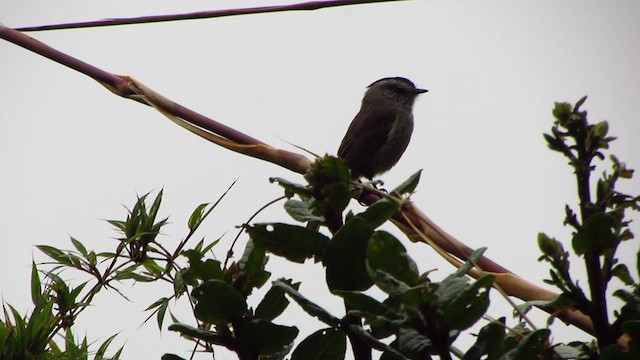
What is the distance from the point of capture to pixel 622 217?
73cm

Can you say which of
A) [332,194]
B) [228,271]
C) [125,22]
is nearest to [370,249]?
[332,194]

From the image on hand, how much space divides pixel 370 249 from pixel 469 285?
0.48 feet

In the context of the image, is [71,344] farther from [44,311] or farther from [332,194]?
[332,194]

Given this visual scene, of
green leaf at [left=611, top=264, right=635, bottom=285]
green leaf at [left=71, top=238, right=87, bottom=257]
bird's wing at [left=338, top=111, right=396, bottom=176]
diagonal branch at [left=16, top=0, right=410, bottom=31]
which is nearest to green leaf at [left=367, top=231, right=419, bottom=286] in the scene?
green leaf at [left=611, top=264, right=635, bottom=285]

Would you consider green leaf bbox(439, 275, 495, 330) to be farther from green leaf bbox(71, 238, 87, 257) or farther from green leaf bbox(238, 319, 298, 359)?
green leaf bbox(71, 238, 87, 257)

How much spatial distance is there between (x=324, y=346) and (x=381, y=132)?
556 centimetres

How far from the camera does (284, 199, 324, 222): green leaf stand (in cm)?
85

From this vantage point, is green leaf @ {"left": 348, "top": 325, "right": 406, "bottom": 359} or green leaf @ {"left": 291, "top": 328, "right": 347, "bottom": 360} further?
Result: green leaf @ {"left": 291, "top": 328, "right": 347, "bottom": 360}

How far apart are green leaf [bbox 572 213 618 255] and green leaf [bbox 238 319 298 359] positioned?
1.20 feet

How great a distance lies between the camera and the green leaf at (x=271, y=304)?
2.96 feet

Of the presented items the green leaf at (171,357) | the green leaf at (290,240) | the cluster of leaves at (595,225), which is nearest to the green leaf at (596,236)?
the cluster of leaves at (595,225)

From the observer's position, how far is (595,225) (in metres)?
0.71

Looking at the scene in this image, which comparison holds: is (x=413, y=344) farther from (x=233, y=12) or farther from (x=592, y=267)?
(x=233, y=12)

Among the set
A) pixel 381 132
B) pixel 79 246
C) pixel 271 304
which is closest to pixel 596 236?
pixel 271 304
